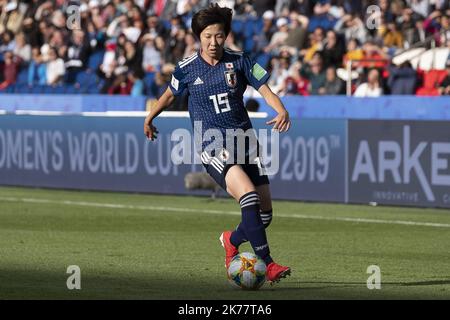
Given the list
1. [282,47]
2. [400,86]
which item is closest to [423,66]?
[400,86]

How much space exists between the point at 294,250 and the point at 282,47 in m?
12.1

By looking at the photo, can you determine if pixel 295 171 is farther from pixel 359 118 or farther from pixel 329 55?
pixel 329 55

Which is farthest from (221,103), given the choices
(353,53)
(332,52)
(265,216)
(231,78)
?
(332,52)

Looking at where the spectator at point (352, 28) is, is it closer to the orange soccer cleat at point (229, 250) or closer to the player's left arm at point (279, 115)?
the orange soccer cleat at point (229, 250)

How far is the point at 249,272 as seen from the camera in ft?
34.7

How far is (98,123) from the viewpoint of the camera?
22828 millimetres

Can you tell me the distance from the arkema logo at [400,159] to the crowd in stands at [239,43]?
2.51 meters

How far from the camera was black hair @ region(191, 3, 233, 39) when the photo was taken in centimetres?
1073

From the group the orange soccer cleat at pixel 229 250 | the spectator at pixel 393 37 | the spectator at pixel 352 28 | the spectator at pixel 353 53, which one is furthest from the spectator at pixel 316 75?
the orange soccer cleat at pixel 229 250

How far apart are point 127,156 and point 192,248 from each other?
8559 millimetres

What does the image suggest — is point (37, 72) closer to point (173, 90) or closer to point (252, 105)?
point (252, 105)

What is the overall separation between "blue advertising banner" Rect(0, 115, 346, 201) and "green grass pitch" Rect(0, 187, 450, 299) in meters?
0.45

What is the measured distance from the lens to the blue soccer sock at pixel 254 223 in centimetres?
1064

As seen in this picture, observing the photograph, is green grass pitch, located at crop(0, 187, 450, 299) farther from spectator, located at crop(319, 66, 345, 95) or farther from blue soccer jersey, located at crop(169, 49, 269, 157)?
spectator, located at crop(319, 66, 345, 95)
